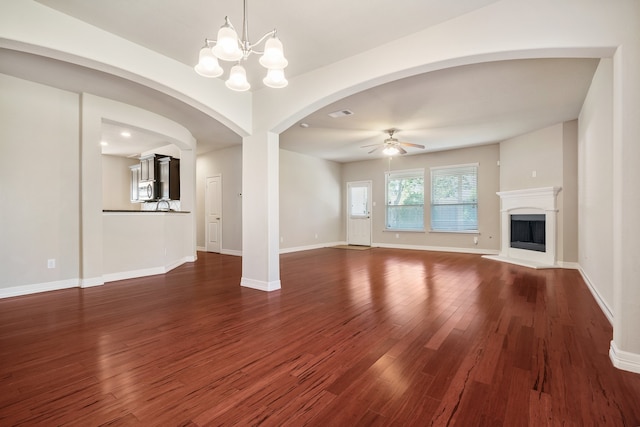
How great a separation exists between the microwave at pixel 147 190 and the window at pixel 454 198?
7.44m

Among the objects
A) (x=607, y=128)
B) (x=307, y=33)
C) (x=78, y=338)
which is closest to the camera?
(x=78, y=338)

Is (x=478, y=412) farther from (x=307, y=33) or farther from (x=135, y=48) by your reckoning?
(x=135, y=48)

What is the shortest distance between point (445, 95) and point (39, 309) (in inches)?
227

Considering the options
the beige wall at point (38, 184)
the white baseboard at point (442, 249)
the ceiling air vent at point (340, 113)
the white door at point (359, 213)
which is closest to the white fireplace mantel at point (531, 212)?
the white baseboard at point (442, 249)

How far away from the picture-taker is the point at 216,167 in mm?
7988

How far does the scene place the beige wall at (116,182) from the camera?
860 cm

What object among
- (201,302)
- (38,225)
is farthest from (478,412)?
(38,225)

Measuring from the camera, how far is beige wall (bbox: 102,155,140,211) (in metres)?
8.60

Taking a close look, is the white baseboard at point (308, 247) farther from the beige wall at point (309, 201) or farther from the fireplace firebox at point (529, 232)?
the fireplace firebox at point (529, 232)

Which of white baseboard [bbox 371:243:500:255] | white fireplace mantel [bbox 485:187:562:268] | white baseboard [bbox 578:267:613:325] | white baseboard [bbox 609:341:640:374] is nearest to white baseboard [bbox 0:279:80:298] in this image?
white baseboard [bbox 609:341:640:374]

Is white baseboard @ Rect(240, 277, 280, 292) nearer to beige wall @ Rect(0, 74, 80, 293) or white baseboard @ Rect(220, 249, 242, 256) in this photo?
beige wall @ Rect(0, 74, 80, 293)

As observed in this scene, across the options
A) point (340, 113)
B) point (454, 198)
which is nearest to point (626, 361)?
point (340, 113)

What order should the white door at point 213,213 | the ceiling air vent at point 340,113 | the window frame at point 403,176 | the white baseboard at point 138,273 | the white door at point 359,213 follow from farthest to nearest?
the white door at point 359,213 < the window frame at point 403,176 < the white door at point 213,213 < the ceiling air vent at point 340,113 < the white baseboard at point 138,273

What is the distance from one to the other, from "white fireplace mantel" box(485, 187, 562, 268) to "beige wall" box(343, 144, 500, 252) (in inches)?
17.4
